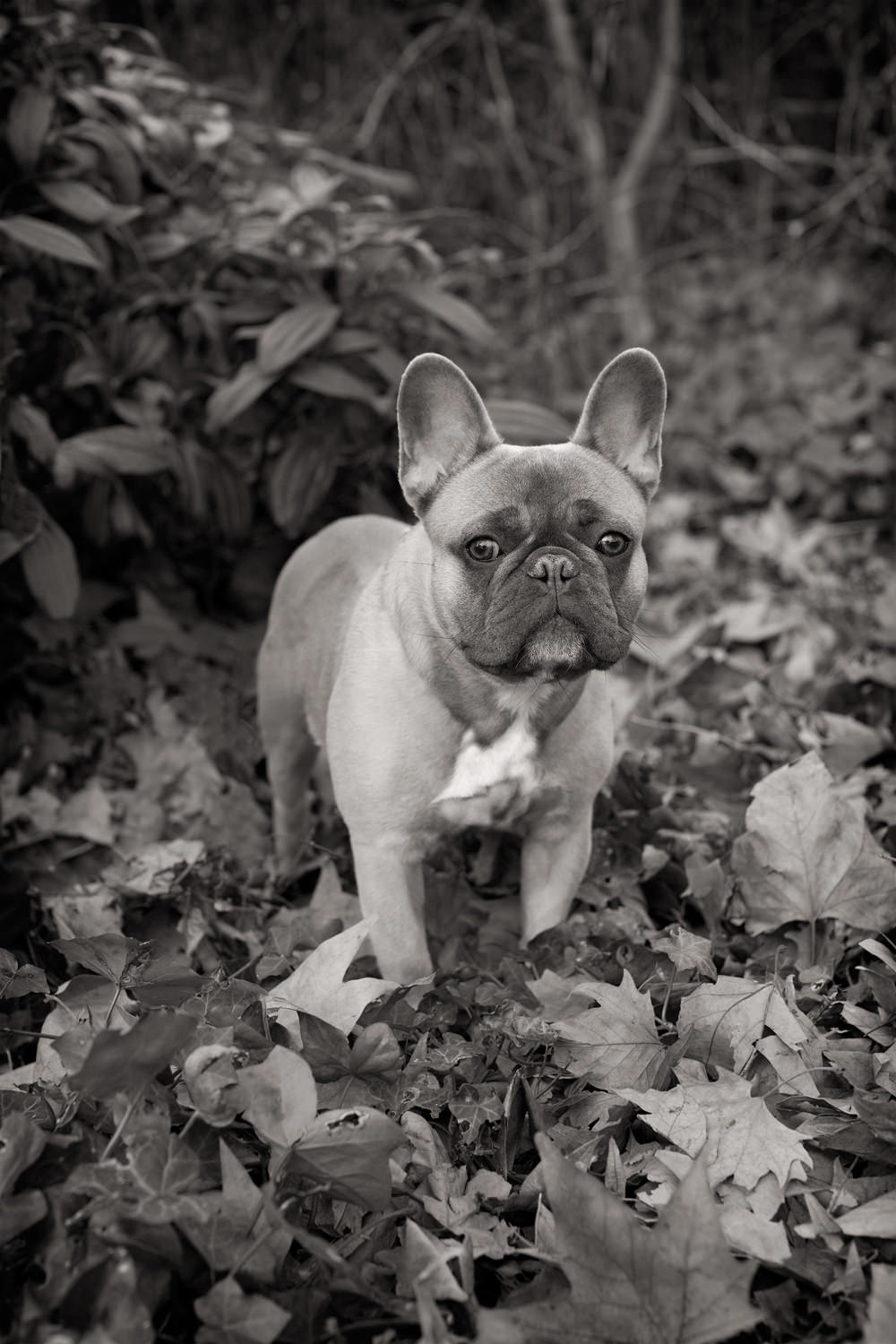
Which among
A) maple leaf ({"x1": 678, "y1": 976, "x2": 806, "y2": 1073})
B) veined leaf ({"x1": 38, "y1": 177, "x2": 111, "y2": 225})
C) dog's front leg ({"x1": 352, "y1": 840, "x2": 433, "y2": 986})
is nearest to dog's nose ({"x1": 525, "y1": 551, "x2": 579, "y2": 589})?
dog's front leg ({"x1": 352, "y1": 840, "x2": 433, "y2": 986})

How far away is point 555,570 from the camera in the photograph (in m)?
2.57

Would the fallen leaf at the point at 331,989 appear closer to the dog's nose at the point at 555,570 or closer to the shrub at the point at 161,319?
the dog's nose at the point at 555,570

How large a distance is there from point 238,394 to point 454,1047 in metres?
2.37

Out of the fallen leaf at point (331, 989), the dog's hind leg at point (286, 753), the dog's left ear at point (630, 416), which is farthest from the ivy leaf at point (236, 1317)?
the dog's left ear at point (630, 416)

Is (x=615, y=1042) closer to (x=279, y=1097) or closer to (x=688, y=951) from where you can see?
(x=688, y=951)

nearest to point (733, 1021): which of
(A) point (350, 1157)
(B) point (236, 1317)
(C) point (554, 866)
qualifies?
(C) point (554, 866)

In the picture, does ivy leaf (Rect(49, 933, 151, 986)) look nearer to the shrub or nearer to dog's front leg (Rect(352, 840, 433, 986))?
dog's front leg (Rect(352, 840, 433, 986))

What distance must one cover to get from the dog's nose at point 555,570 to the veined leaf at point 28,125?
2387 millimetres

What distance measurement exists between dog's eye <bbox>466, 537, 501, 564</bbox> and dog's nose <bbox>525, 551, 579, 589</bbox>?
0.45ft

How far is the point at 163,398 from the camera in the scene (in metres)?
4.19

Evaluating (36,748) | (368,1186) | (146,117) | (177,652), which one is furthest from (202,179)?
(368,1186)

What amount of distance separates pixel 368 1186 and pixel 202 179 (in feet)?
13.5

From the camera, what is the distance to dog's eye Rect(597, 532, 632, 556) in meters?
2.75

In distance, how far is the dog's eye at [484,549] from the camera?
2695 mm
